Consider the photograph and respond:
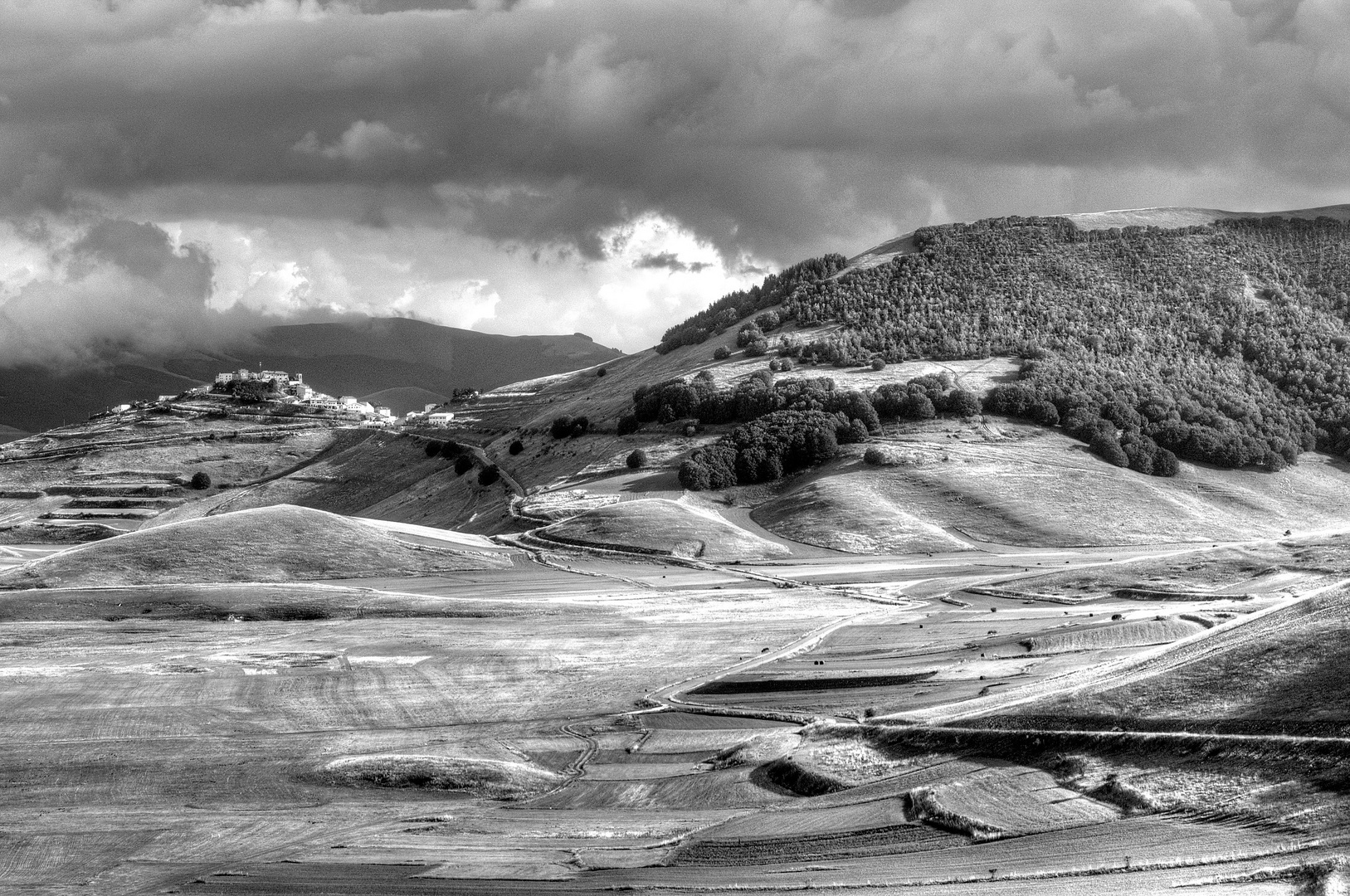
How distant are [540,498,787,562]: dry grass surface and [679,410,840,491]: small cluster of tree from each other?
481 inches

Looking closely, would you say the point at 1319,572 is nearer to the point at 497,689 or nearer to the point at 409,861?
the point at 497,689

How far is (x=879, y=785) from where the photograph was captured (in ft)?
123

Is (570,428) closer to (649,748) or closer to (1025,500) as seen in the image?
(1025,500)

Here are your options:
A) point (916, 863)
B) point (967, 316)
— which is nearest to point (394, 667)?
point (916, 863)

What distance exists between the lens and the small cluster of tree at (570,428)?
172m

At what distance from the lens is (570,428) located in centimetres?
17400

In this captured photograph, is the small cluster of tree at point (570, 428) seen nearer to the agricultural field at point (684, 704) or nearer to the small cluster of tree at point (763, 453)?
the small cluster of tree at point (763, 453)

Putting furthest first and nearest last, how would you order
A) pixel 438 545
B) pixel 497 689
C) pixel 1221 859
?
pixel 438 545
pixel 497 689
pixel 1221 859

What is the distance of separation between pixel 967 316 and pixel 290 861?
16819cm

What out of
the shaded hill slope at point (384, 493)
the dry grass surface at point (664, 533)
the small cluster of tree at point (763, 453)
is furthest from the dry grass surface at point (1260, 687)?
the shaded hill slope at point (384, 493)

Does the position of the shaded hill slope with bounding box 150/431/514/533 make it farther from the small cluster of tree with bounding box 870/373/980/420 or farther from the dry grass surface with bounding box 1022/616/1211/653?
the dry grass surface with bounding box 1022/616/1211/653

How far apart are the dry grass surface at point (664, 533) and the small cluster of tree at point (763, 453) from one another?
481 inches

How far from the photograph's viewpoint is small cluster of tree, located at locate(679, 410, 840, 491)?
138750 millimetres

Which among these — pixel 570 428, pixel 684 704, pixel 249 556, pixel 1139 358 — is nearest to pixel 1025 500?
pixel 1139 358
